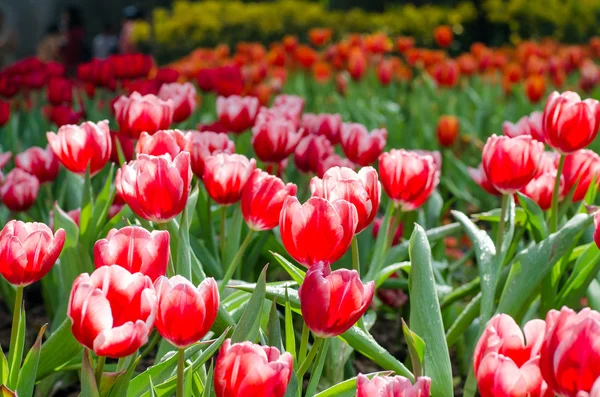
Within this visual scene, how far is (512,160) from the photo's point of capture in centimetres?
154

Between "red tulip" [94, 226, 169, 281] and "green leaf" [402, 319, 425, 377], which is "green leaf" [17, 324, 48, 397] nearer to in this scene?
"red tulip" [94, 226, 169, 281]

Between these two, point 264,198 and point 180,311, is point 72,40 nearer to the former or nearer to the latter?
point 264,198

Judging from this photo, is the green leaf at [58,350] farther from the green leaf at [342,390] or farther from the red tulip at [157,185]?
the green leaf at [342,390]

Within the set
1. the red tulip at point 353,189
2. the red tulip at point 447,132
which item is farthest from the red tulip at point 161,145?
the red tulip at point 447,132

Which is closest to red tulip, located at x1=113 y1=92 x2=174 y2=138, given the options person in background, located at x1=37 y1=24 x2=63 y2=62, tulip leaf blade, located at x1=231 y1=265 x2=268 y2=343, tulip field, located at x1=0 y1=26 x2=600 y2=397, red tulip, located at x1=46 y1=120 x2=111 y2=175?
tulip field, located at x1=0 y1=26 x2=600 y2=397

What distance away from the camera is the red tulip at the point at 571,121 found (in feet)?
5.20

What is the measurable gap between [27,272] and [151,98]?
2.53 feet

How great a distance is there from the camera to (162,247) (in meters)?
→ 1.10

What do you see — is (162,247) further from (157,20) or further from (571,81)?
(157,20)

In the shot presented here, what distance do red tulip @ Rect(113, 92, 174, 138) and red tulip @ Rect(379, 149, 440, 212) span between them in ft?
1.79

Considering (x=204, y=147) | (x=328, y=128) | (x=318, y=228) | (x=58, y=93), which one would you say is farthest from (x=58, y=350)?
(x=58, y=93)

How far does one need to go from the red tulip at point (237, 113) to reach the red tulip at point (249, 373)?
151 cm

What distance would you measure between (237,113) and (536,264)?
1093mm

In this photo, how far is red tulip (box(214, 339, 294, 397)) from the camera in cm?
95
